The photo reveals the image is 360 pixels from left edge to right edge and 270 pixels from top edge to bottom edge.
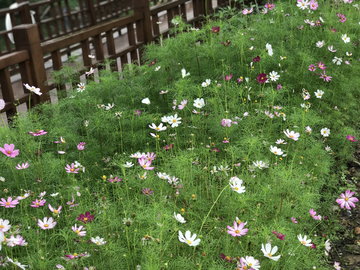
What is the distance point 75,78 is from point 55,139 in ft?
3.79

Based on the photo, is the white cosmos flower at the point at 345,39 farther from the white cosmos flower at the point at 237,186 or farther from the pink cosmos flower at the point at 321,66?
the white cosmos flower at the point at 237,186

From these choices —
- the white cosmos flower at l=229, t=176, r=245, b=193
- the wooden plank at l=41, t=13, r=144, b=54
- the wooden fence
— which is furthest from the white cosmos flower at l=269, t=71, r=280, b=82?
the wooden plank at l=41, t=13, r=144, b=54

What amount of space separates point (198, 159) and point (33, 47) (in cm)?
177

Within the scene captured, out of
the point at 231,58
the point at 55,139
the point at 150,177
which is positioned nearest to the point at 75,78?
the point at 55,139

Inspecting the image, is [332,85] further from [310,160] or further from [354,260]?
[354,260]

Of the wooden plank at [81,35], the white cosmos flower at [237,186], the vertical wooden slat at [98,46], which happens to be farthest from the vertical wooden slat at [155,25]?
the white cosmos flower at [237,186]

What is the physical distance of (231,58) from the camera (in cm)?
327

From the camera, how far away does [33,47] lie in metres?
3.08

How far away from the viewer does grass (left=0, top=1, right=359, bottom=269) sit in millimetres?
1665

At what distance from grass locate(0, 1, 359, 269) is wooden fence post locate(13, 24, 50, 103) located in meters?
0.44

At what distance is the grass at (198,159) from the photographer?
1.67 m

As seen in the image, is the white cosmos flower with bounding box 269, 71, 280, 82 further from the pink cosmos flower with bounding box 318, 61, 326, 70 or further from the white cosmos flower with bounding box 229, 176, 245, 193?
the white cosmos flower with bounding box 229, 176, 245, 193

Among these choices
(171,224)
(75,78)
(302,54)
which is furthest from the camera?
(75,78)

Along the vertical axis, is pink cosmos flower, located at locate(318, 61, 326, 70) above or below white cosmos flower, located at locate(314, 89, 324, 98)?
above
